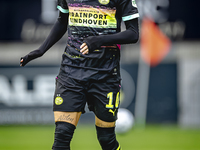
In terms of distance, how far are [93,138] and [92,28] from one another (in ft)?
15.6

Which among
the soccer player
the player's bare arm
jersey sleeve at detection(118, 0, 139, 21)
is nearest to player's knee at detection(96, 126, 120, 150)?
the soccer player

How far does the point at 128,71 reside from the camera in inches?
395

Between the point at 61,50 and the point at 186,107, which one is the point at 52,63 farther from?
the point at 186,107

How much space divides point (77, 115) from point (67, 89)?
0.84 ft

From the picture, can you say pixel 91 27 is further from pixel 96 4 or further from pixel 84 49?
pixel 84 49

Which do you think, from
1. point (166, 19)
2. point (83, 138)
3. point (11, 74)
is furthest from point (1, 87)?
point (166, 19)

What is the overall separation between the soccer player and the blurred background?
6.15 meters

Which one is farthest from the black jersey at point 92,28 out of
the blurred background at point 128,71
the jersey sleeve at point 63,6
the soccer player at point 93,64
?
the blurred background at point 128,71

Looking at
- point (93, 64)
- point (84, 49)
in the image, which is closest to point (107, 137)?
point (93, 64)

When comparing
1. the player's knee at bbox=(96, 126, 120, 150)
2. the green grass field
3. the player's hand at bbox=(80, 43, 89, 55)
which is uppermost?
the player's hand at bbox=(80, 43, 89, 55)

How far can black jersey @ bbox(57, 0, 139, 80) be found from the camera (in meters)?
3.61

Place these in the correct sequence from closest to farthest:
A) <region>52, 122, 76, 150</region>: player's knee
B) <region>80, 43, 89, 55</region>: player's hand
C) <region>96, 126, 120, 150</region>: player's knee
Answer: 1. <region>80, 43, 89, 55</region>: player's hand
2. <region>52, 122, 76, 150</region>: player's knee
3. <region>96, 126, 120, 150</region>: player's knee

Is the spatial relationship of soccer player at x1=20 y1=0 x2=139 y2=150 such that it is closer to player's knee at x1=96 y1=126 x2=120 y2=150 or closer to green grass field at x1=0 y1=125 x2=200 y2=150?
player's knee at x1=96 y1=126 x2=120 y2=150

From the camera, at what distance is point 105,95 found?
12.0ft
